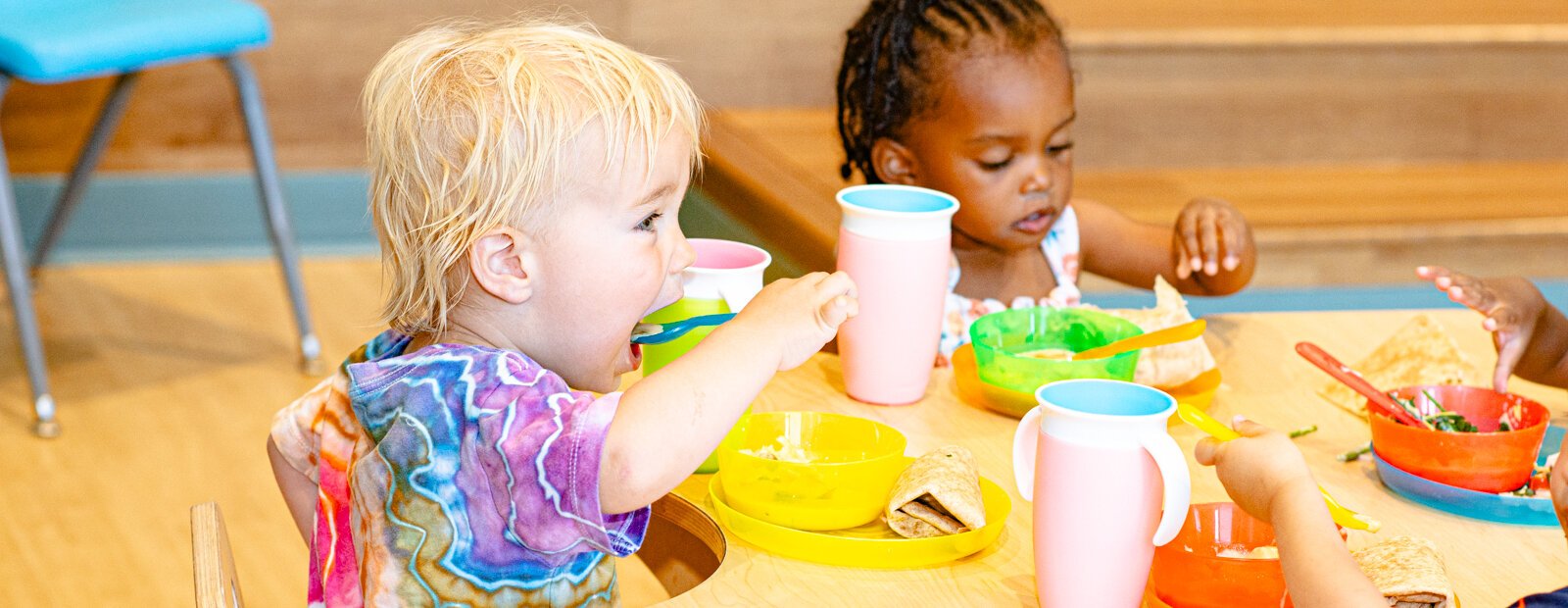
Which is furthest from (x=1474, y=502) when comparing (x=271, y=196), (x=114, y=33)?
(x=271, y=196)

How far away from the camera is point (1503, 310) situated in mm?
1188

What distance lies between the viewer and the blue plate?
3.14 ft

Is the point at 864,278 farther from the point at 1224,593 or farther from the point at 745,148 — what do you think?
the point at 745,148

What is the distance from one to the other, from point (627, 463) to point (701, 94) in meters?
2.77

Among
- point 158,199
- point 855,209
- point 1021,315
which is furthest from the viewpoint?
point 158,199

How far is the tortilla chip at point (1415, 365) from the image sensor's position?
1197 millimetres

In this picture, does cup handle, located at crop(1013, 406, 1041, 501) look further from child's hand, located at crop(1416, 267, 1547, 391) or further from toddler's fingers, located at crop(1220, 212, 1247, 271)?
toddler's fingers, located at crop(1220, 212, 1247, 271)

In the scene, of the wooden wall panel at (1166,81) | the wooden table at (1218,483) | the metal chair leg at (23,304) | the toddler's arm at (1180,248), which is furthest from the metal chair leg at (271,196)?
the wooden table at (1218,483)

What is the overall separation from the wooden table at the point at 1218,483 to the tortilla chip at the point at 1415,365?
0.7 inches

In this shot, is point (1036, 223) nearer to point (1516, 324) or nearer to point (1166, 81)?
point (1516, 324)

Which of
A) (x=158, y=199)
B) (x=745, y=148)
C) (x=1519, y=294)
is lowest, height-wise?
(x=158, y=199)

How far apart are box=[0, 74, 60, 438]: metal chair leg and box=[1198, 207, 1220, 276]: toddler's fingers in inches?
70.9

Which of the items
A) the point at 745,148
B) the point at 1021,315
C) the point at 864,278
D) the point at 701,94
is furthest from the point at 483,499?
the point at 701,94

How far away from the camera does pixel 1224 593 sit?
32.3 inches
